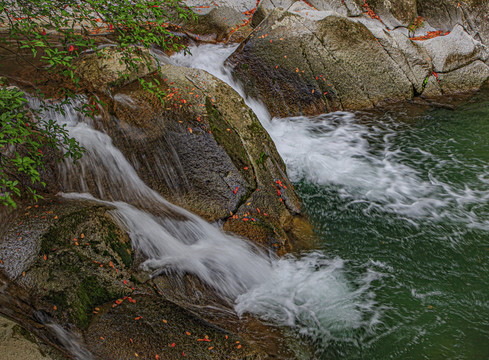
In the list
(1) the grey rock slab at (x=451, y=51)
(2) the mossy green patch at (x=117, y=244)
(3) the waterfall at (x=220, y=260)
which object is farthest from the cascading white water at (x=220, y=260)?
(1) the grey rock slab at (x=451, y=51)

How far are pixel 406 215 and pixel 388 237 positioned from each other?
2.20 ft

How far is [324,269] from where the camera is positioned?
516cm

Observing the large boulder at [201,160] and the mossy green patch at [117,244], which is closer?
the mossy green patch at [117,244]

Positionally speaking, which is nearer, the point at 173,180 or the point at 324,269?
the point at 324,269

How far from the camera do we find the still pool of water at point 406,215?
4.28m

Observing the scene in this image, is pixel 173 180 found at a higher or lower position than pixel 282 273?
higher

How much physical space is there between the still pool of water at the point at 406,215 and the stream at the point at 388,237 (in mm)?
16

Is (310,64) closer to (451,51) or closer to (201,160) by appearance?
(451,51)

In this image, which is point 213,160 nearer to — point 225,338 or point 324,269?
point 324,269

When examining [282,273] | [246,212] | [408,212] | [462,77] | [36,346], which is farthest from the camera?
[462,77]

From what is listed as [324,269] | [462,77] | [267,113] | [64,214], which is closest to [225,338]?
[324,269]

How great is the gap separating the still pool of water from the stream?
0.02 meters

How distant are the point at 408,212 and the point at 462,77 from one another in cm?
581

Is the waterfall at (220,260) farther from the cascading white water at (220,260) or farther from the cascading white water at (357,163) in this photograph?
the cascading white water at (357,163)
